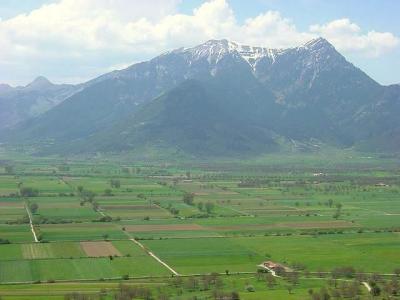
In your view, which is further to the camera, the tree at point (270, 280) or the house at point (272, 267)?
the house at point (272, 267)

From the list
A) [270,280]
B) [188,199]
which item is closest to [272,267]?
[270,280]

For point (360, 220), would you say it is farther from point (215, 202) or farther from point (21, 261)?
point (21, 261)

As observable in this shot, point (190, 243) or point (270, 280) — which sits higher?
point (190, 243)

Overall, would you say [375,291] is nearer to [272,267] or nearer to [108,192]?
[272,267]

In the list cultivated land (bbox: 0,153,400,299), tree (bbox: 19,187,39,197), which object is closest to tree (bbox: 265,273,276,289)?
cultivated land (bbox: 0,153,400,299)

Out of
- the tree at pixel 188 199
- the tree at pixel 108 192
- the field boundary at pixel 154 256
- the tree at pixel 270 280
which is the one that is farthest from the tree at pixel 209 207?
the tree at pixel 270 280

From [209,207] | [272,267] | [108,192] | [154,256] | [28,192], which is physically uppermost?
[28,192]

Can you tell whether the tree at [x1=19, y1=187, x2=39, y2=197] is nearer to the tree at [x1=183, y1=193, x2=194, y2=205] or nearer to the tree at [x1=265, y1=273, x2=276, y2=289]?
the tree at [x1=183, y1=193, x2=194, y2=205]

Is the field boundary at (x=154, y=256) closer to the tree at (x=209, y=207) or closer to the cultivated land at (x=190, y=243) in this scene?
the cultivated land at (x=190, y=243)
